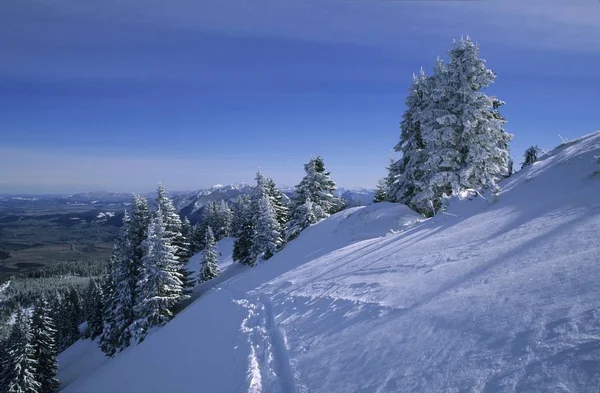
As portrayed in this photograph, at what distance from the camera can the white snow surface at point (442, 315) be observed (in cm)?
403

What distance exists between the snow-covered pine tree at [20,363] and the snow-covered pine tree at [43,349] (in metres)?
1.58

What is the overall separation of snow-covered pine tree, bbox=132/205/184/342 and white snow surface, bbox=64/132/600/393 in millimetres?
11312

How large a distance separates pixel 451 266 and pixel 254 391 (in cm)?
504

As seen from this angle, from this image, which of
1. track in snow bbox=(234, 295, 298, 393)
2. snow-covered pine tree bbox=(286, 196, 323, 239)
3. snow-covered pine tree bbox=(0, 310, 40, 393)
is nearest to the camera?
track in snow bbox=(234, 295, 298, 393)

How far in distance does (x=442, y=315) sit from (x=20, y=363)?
33506 millimetres

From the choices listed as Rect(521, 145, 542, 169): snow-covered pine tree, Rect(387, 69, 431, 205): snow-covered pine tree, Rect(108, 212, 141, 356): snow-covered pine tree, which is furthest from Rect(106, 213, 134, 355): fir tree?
Rect(521, 145, 542, 169): snow-covered pine tree

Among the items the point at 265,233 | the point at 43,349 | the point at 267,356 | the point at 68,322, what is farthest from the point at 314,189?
the point at 68,322

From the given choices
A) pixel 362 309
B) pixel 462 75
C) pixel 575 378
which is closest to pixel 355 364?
pixel 362 309

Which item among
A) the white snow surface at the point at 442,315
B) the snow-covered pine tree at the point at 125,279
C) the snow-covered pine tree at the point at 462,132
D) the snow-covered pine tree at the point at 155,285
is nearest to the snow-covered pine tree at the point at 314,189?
the snow-covered pine tree at the point at 155,285

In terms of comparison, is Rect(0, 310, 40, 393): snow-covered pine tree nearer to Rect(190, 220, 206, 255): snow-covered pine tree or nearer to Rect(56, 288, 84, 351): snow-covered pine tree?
Rect(190, 220, 206, 255): snow-covered pine tree

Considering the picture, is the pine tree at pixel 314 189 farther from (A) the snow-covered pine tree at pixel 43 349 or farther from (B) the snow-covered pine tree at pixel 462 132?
(A) the snow-covered pine tree at pixel 43 349

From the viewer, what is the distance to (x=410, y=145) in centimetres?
2438

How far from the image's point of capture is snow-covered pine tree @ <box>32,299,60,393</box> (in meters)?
28.0

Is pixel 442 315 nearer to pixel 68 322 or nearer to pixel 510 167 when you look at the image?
pixel 510 167
